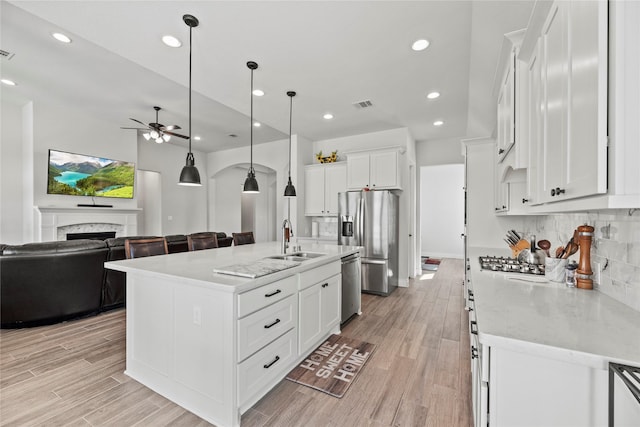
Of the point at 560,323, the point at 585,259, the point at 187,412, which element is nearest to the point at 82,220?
the point at 187,412

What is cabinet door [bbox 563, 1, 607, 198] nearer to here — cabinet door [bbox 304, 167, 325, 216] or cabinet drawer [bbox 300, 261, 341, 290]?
cabinet drawer [bbox 300, 261, 341, 290]

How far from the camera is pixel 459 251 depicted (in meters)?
8.31

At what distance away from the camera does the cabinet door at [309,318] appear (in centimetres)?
233

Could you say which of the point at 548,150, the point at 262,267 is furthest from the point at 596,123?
the point at 262,267

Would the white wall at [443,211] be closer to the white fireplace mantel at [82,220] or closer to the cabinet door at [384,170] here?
the cabinet door at [384,170]

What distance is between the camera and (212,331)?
5.69 feet

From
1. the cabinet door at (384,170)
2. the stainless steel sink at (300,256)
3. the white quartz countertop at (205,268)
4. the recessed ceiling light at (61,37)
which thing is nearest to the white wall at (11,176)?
the recessed ceiling light at (61,37)

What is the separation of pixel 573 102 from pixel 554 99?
0.23m

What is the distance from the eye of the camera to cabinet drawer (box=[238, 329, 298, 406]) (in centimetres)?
173

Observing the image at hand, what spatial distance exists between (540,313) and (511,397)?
43 centimetres

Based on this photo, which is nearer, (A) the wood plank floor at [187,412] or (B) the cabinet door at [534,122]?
(B) the cabinet door at [534,122]

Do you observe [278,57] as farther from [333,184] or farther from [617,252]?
[617,252]

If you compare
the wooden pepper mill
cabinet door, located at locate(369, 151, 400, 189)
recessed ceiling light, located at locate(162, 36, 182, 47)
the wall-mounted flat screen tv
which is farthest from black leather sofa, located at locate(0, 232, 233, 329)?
the wooden pepper mill

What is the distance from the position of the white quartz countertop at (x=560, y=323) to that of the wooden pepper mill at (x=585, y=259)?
0.21 feet
